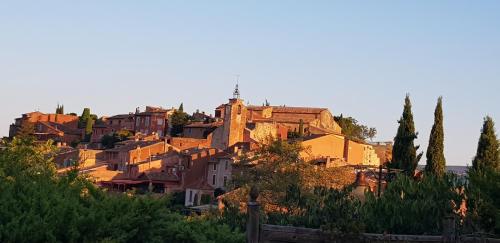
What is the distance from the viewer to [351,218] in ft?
50.9

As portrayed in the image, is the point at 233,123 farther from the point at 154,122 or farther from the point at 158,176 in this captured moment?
the point at 154,122

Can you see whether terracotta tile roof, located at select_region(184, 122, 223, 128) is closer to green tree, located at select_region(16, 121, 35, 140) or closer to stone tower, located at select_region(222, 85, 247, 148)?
stone tower, located at select_region(222, 85, 247, 148)

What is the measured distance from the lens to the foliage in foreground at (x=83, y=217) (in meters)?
9.99

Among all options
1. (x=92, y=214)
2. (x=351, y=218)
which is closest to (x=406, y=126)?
(x=351, y=218)

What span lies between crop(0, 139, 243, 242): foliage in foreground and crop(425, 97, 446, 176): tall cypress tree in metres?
28.6

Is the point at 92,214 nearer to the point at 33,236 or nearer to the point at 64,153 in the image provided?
the point at 33,236

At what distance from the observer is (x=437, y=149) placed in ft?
131

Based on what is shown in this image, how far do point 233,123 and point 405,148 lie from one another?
115 ft

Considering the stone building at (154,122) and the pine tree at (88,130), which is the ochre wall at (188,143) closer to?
the stone building at (154,122)

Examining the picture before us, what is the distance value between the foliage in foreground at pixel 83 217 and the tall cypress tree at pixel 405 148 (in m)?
29.6

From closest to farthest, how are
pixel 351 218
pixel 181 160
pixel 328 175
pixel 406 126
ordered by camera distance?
pixel 351 218
pixel 328 175
pixel 406 126
pixel 181 160

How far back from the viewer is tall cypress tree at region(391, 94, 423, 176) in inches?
1623

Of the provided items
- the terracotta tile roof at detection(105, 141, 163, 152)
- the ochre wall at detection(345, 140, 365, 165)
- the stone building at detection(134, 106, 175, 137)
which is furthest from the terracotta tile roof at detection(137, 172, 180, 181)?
the stone building at detection(134, 106, 175, 137)

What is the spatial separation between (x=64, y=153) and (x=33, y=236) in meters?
69.3
